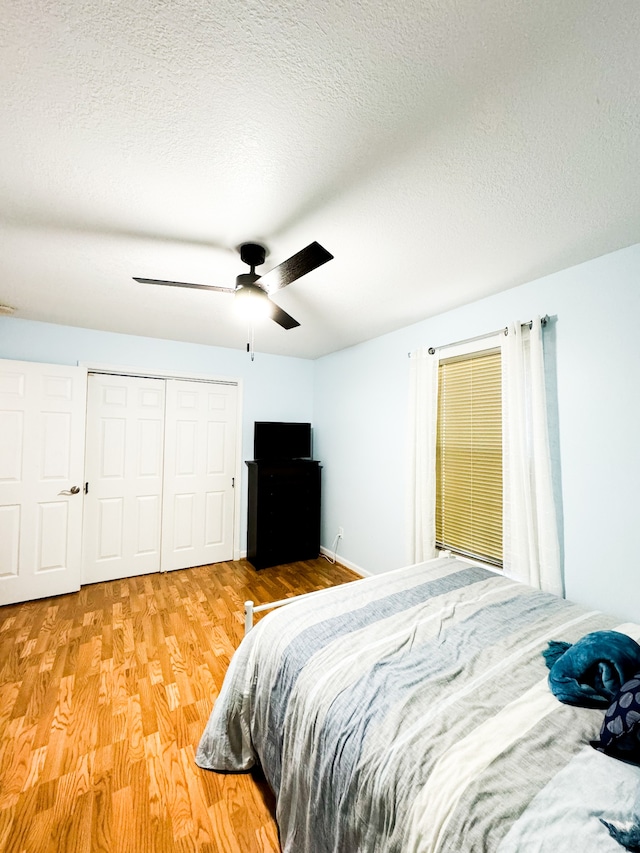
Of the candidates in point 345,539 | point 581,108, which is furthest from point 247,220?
point 345,539

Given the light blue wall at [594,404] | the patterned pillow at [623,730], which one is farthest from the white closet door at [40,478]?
the patterned pillow at [623,730]

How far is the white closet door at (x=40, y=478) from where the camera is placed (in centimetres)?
294

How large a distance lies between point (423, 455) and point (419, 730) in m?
2.02

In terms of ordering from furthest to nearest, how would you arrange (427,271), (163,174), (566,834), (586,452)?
A: (427,271) → (586,452) → (163,174) → (566,834)

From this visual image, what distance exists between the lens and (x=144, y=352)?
3605 millimetres

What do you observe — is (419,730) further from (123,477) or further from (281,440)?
(123,477)

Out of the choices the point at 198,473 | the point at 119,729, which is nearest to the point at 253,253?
the point at 119,729

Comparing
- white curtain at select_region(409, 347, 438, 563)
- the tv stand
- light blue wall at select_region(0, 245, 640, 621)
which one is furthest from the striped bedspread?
the tv stand

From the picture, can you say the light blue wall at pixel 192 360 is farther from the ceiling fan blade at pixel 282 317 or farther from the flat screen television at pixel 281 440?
the ceiling fan blade at pixel 282 317

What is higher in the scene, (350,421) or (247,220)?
(247,220)

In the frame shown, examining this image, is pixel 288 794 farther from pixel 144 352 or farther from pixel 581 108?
pixel 144 352

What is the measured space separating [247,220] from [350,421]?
2550mm

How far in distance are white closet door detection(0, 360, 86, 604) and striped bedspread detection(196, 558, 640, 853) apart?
8.26ft

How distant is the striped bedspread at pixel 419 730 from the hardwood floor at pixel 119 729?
0.18 m
